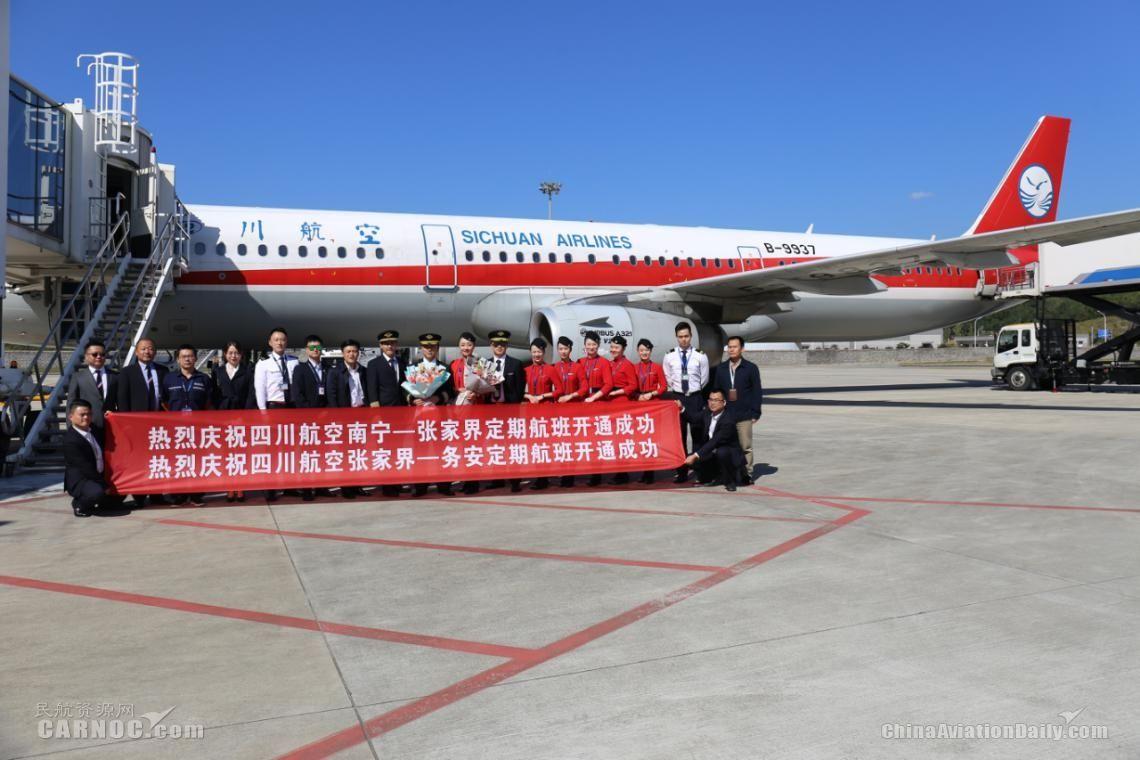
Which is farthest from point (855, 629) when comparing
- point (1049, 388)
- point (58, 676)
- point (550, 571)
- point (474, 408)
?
point (1049, 388)

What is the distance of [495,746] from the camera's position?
127 inches

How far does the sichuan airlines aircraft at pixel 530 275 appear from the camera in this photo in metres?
15.5

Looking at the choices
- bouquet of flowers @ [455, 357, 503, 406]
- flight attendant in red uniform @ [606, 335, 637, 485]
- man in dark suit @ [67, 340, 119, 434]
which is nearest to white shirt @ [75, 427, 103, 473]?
man in dark suit @ [67, 340, 119, 434]

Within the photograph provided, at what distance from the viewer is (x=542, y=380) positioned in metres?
9.94

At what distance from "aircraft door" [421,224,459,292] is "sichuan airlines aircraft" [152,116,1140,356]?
20mm

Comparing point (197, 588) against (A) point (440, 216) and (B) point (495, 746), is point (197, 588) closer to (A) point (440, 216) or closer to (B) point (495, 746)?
(B) point (495, 746)

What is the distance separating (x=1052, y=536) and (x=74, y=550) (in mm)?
7491

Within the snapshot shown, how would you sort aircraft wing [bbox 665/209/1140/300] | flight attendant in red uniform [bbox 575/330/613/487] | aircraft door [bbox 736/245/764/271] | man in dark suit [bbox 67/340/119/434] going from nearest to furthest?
man in dark suit [bbox 67/340/119/434], flight attendant in red uniform [bbox 575/330/613/487], aircraft wing [bbox 665/209/1140/300], aircraft door [bbox 736/245/764/271]

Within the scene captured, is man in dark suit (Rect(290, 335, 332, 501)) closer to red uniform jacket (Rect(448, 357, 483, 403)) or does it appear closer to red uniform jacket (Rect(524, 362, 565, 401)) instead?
red uniform jacket (Rect(448, 357, 483, 403))

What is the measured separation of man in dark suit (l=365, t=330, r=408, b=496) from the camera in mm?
9242
